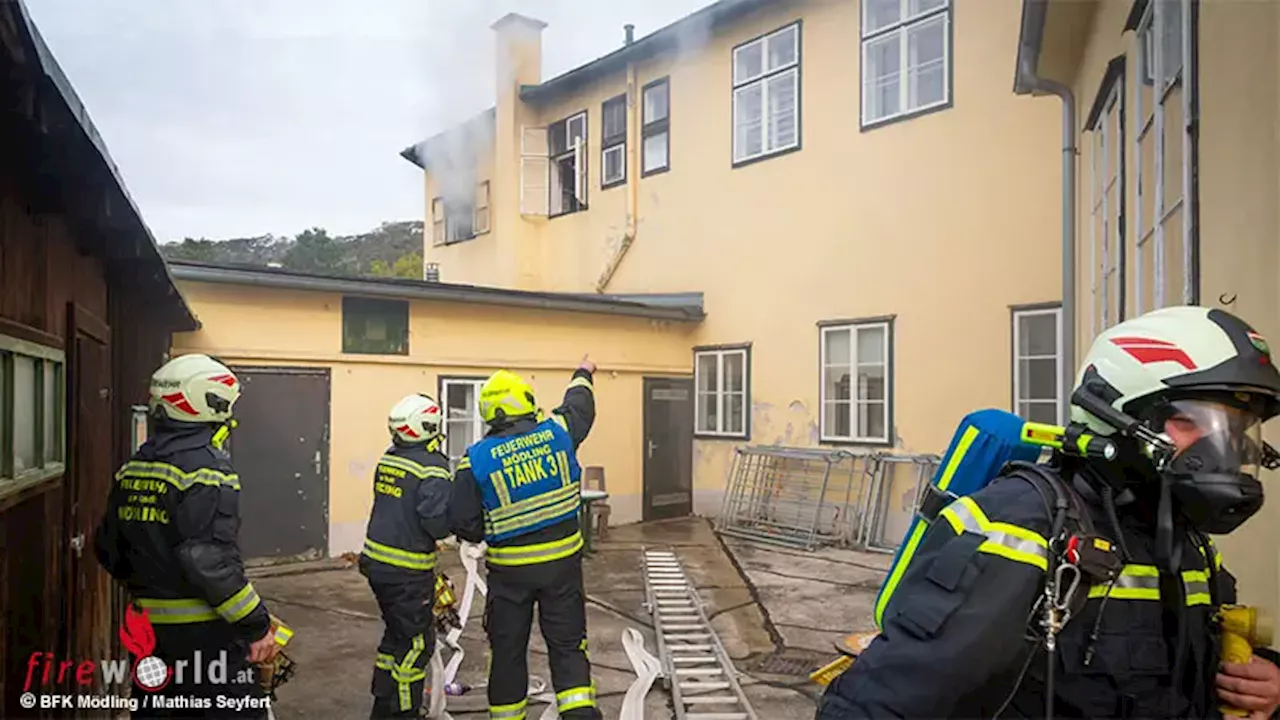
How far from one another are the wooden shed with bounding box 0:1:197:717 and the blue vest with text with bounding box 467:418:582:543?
6.02ft

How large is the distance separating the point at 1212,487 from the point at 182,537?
341cm

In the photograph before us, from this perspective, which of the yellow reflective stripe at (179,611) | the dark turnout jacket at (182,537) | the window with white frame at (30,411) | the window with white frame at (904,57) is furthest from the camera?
the window with white frame at (904,57)

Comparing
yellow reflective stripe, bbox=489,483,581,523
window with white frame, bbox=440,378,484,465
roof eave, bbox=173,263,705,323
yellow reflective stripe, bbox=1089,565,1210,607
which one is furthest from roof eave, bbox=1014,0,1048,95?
window with white frame, bbox=440,378,484,465

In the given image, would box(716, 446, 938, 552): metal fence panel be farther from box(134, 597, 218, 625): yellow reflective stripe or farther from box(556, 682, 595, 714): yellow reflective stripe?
box(134, 597, 218, 625): yellow reflective stripe

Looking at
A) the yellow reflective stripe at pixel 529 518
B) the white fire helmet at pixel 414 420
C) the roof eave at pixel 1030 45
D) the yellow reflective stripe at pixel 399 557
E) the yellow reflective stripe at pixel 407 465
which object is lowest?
the yellow reflective stripe at pixel 399 557

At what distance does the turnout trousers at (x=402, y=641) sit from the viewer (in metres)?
4.80

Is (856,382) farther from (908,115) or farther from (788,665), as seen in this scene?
(788,665)

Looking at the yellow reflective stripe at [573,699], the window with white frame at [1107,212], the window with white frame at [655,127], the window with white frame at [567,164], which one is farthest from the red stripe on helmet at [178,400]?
the window with white frame at [567,164]

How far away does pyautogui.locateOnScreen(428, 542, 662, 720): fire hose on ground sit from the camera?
463 cm

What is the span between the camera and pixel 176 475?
3473 millimetres

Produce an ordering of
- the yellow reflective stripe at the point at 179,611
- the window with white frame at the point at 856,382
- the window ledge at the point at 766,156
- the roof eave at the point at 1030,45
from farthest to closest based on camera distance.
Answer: the window ledge at the point at 766,156, the window with white frame at the point at 856,382, the roof eave at the point at 1030,45, the yellow reflective stripe at the point at 179,611

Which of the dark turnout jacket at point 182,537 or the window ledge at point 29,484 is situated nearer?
the window ledge at point 29,484

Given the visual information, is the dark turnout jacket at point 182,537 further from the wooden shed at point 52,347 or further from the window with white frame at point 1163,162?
the window with white frame at point 1163,162

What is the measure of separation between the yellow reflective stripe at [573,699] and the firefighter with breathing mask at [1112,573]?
118 inches
